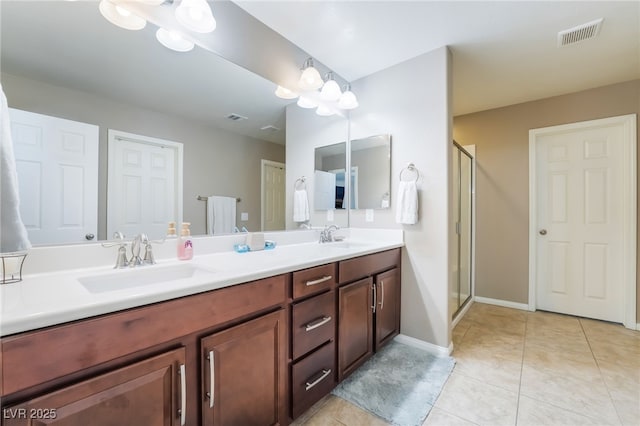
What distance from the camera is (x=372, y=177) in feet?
8.01

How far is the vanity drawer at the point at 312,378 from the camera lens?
1.26m

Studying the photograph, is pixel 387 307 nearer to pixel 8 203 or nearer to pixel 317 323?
pixel 317 323

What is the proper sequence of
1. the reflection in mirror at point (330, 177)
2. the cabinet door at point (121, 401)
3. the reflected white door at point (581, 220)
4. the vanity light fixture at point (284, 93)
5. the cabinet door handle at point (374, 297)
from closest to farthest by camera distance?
1. the cabinet door at point (121, 401)
2. the cabinet door handle at point (374, 297)
3. the vanity light fixture at point (284, 93)
4. the reflection in mirror at point (330, 177)
5. the reflected white door at point (581, 220)

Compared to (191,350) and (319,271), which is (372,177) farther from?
(191,350)

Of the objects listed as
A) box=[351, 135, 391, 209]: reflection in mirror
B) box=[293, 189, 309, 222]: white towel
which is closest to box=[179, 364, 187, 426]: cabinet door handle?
box=[293, 189, 309, 222]: white towel

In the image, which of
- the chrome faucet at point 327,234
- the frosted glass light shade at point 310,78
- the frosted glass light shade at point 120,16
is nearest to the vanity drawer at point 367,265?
the chrome faucet at point 327,234

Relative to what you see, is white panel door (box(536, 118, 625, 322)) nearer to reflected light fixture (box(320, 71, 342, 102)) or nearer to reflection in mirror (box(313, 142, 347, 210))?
reflection in mirror (box(313, 142, 347, 210))

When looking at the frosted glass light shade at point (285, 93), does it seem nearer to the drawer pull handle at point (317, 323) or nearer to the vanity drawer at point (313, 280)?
the vanity drawer at point (313, 280)

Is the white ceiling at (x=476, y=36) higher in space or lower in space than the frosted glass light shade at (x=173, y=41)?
higher

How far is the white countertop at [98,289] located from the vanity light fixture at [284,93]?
1.27m

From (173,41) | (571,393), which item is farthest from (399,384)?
(173,41)

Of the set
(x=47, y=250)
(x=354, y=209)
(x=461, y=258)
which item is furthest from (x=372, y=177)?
(x=47, y=250)

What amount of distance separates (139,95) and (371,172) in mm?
1788

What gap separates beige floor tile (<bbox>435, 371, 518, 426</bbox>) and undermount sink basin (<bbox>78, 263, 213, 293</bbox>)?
152 cm
